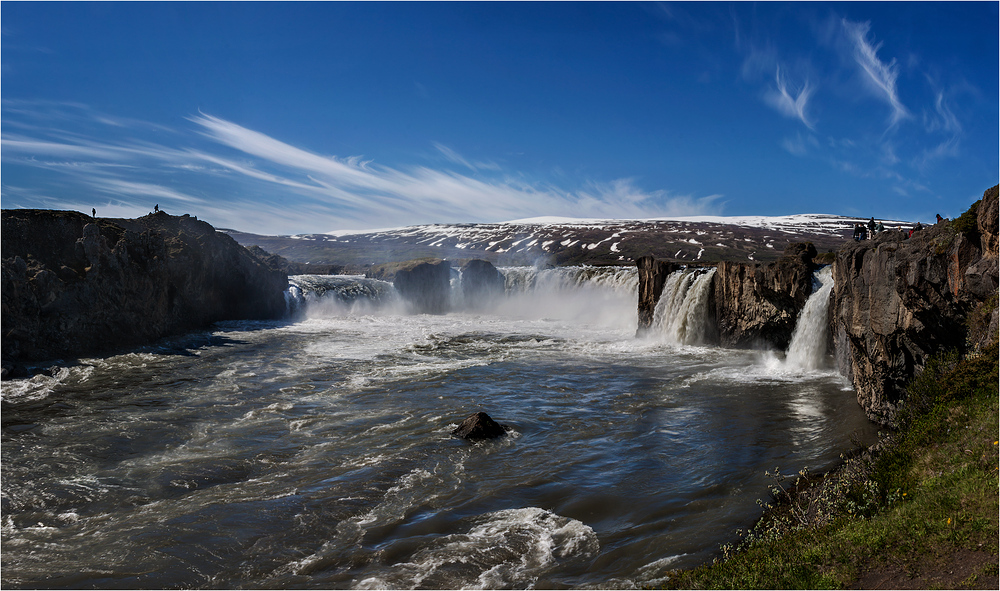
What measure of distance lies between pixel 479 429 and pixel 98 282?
28.3 m

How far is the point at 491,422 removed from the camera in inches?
640

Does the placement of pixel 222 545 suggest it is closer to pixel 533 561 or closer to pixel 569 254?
pixel 533 561

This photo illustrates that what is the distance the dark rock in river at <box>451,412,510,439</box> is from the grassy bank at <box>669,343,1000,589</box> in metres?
7.79

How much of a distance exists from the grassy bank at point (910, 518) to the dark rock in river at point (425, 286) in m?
55.8

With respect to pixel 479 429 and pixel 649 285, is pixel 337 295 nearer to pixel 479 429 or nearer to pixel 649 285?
pixel 649 285

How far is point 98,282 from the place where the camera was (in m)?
31.6

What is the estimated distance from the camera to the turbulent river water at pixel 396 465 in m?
9.45

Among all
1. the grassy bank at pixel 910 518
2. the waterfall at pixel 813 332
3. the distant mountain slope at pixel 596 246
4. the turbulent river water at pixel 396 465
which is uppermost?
the distant mountain slope at pixel 596 246

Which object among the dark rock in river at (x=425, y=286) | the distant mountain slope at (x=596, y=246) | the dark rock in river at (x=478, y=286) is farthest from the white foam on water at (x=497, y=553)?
the distant mountain slope at (x=596, y=246)

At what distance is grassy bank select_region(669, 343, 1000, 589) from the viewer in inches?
231

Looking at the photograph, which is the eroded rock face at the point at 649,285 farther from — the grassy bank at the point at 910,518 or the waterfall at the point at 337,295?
the waterfall at the point at 337,295

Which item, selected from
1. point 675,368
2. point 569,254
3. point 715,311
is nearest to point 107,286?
point 675,368

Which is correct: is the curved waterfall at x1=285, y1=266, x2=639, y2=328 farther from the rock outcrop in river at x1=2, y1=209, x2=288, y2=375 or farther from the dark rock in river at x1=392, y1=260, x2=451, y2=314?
the rock outcrop in river at x1=2, y1=209, x2=288, y2=375

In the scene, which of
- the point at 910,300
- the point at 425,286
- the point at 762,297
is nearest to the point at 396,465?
the point at 910,300
